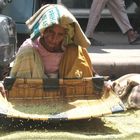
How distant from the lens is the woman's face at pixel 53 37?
5043mm

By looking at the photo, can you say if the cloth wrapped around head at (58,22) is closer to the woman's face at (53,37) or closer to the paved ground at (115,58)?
the woman's face at (53,37)

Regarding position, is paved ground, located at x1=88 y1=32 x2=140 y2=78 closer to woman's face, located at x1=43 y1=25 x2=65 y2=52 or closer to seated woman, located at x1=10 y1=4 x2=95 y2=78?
seated woman, located at x1=10 y1=4 x2=95 y2=78

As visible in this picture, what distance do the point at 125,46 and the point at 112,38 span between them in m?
0.97

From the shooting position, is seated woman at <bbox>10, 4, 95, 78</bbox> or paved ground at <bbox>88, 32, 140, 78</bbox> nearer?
seated woman at <bbox>10, 4, 95, 78</bbox>

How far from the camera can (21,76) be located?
202 inches

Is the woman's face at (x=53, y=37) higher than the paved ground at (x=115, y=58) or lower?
higher

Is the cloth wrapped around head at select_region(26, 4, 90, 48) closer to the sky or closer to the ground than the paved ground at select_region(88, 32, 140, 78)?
closer to the sky

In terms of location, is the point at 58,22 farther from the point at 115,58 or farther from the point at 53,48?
the point at 115,58

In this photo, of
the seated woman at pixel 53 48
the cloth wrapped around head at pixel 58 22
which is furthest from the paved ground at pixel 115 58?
the cloth wrapped around head at pixel 58 22

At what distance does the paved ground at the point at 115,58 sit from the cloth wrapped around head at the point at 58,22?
5.91ft

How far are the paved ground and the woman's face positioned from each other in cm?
186

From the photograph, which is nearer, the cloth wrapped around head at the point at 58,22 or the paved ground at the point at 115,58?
the cloth wrapped around head at the point at 58,22

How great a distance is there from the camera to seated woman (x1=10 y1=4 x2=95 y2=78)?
5.04 meters

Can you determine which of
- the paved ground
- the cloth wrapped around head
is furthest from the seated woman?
the paved ground
